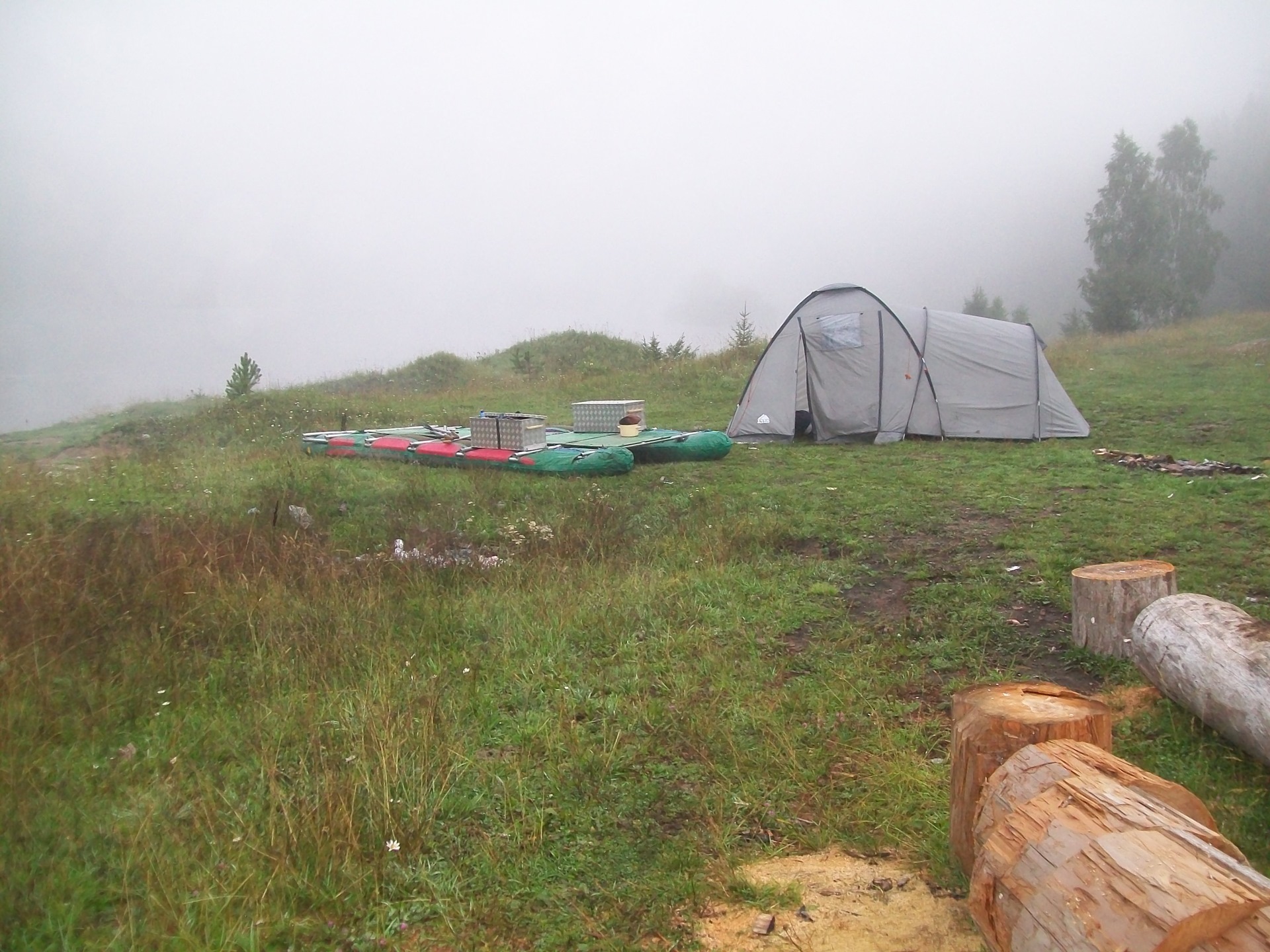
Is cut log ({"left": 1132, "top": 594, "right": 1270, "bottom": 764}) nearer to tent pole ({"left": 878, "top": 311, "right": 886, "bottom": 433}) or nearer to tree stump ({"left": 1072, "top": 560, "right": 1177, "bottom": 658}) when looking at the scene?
tree stump ({"left": 1072, "top": 560, "right": 1177, "bottom": 658})

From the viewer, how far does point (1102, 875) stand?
1740mm

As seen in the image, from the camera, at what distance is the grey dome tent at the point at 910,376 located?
11016mm

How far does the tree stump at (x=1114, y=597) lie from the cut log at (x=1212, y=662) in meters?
0.34

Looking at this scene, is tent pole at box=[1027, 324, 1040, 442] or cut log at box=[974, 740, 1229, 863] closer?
cut log at box=[974, 740, 1229, 863]

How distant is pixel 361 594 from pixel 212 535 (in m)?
1.45

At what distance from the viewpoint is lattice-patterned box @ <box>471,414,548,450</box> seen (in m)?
8.94

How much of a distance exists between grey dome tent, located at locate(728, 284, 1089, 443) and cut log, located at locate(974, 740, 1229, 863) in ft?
29.7

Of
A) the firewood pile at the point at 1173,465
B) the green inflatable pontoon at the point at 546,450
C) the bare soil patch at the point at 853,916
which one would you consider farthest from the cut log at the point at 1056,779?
the firewood pile at the point at 1173,465

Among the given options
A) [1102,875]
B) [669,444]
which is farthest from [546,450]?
[1102,875]

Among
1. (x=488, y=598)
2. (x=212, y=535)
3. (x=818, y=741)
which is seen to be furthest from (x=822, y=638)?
(x=212, y=535)

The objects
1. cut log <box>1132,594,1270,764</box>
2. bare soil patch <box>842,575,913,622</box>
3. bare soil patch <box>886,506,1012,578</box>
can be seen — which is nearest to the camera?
cut log <box>1132,594,1270,764</box>

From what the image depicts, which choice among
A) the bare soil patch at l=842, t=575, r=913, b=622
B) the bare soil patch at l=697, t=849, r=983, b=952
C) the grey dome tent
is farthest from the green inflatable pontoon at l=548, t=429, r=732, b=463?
the bare soil patch at l=697, t=849, r=983, b=952

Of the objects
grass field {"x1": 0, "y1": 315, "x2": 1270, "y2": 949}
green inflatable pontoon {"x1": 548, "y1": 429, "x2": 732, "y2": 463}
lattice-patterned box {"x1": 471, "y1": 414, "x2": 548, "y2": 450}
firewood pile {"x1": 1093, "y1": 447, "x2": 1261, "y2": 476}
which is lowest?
grass field {"x1": 0, "y1": 315, "x2": 1270, "y2": 949}

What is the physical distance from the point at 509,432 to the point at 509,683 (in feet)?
17.2
